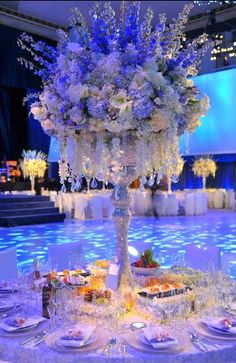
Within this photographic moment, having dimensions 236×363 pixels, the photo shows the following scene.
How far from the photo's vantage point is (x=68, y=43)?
2.37 metres

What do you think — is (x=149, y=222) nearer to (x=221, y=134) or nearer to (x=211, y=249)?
(x=221, y=134)

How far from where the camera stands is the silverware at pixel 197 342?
73.0 inches

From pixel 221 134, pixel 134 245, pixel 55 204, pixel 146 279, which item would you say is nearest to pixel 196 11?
pixel 221 134

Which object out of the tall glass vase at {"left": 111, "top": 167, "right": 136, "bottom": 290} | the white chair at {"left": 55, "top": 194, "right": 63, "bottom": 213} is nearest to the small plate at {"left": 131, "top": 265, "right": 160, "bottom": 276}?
the tall glass vase at {"left": 111, "top": 167, "right": 136, "bottom": 290}

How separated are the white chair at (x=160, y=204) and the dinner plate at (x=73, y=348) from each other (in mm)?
12048

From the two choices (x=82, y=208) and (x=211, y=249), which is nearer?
(x=211, y=249)

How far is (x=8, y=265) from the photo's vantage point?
3691 mm

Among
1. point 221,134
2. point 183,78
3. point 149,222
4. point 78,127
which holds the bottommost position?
point 149,222

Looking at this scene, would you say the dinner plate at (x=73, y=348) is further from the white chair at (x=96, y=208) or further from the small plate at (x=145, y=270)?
the white chair at (x=96, y=208)

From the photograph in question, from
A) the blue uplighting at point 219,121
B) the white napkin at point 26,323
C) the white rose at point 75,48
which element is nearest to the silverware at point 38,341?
the white napkin at point 26,323

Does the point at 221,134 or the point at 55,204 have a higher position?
the point at 221,134

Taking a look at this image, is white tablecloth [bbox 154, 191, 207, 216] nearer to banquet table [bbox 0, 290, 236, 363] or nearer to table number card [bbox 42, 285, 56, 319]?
table number card [bbox 42, 285, 56, 319]

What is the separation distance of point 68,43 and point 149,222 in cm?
1032

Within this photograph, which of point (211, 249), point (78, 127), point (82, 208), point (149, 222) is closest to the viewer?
point (78, 127)
